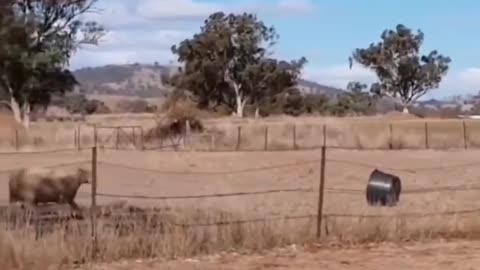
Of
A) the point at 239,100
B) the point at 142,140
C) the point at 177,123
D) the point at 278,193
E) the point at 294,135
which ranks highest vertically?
the point at 239,100

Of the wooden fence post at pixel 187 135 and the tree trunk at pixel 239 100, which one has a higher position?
the tree trunk at pixel 239 100

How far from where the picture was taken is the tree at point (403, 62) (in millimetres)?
106000

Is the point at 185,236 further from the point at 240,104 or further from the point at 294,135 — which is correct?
the point at 240,104

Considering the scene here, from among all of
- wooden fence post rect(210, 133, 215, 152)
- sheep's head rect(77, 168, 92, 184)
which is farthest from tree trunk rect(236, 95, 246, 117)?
sheep's head rect(77, 168, 92, 184)

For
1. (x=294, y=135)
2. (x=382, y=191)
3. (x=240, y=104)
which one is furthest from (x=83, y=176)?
(x=240, y=104)

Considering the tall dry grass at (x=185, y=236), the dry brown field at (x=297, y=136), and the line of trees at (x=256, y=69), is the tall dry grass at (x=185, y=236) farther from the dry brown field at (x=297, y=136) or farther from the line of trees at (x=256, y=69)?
the line of trees at (x=256, y=69)

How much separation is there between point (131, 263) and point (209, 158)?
97.8ft

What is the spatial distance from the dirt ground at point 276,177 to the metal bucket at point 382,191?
25cm

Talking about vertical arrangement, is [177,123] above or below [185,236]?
above

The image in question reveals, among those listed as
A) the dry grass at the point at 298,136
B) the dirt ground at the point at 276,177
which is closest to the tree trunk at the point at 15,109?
the dry grass at the point at 298,136

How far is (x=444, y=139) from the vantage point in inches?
2152

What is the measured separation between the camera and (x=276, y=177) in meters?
34.8

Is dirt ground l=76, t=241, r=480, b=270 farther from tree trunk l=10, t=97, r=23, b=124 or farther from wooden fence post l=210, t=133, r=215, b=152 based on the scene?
tree trunk l=10, t=97, r=23, b=124

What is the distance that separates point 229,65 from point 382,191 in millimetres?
75422
